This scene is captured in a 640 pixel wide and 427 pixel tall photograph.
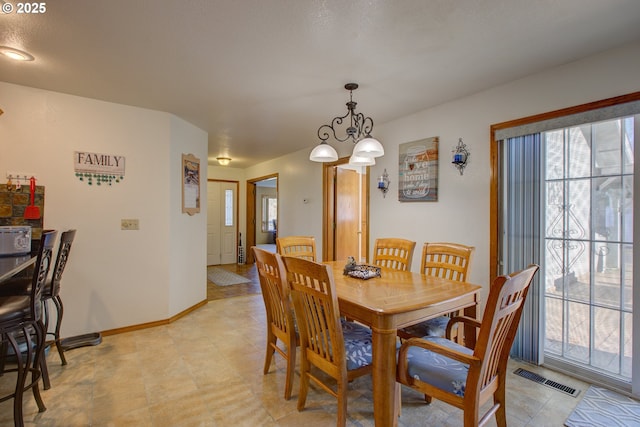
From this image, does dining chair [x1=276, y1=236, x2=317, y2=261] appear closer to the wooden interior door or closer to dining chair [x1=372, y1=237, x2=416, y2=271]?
dining chair [x1=372, y1=237, x2=416, y2=271]

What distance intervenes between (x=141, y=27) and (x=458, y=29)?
1936 mm

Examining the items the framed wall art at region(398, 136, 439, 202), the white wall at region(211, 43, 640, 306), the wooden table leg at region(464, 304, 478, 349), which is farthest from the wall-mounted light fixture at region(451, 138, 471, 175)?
the wooden table leg at region(464, 304, 478, 349)

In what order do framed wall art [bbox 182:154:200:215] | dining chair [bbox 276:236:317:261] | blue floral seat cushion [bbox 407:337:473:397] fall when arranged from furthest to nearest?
1. framed wall art [bbox 182:154:200:215]
2. dining chair [bbox 276:236:317:261]
3. blue floral seat cushion [bbox 407:337:473:397]

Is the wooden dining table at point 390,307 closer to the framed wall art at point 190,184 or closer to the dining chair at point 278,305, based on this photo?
the dining chair at point 278,305

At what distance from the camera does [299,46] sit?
6.67 feet

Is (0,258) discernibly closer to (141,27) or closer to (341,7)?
(141,27)

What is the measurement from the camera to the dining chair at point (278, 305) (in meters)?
1.90

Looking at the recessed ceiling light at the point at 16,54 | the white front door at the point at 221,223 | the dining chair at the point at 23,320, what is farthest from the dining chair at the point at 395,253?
the white front door at the point at 221,223

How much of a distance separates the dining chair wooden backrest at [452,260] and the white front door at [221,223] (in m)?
5.63

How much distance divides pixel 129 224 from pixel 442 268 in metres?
3.16

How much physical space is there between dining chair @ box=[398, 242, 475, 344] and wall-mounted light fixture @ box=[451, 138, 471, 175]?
94 centimetres

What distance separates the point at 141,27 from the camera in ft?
6.00

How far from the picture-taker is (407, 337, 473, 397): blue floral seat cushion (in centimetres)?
140

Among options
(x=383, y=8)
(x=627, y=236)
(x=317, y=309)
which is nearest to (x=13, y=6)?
(x=383, y=8)
